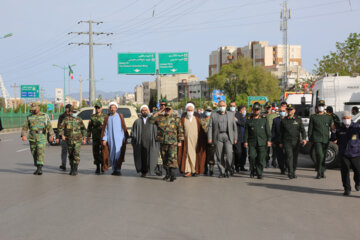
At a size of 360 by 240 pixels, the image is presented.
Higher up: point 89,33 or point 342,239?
point 89,33

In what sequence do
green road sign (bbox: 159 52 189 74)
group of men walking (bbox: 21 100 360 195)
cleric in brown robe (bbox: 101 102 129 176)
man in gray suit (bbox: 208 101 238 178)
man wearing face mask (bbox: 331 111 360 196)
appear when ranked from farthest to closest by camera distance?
green road sign (bbox: 159 52 189 74)
cleric in brown robe (bbox: 101 102 129 176)
man in gray suit (bbox: 208 101 238 178)
group of men walking (bbox: 21 100 360 195)
man wearing face mask (bbox: 331 111 360 196)

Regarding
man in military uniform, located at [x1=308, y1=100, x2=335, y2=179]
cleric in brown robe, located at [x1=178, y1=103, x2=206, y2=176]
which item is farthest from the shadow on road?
cleric in brown robe, located at [x1=178, y1=103, x2=206, y2=176]

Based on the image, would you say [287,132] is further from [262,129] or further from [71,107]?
[71,107]

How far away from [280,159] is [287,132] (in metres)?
1.21

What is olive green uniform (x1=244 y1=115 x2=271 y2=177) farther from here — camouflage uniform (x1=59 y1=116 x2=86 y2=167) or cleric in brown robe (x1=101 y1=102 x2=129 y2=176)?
camouflage uniform (x1=59 y1=116 x2=86 y2=167)

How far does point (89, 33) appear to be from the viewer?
4934 cm

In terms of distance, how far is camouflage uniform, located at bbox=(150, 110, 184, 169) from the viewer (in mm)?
11930

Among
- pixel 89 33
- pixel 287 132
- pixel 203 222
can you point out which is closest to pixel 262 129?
pixel 287 132

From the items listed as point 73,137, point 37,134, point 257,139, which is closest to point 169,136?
point 257,139

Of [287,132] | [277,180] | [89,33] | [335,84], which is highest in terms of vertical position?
[89,33]

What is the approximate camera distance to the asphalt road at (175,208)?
6.62 metres

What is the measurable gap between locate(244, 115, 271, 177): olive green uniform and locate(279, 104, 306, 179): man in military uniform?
1.40 ft

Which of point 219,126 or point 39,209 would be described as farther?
point 219,126

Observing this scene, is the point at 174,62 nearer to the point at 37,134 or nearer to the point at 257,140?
the point at 37,134
